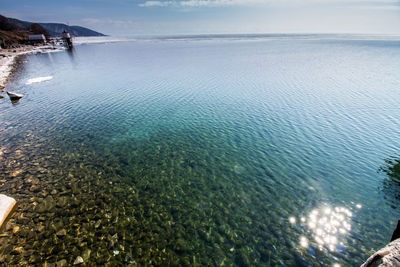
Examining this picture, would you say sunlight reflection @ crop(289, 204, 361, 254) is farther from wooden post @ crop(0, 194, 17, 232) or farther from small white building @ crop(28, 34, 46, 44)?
small white building @ crop(28, 34, 46, 44)

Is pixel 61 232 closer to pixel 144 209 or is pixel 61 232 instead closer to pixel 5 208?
pixel 5 208

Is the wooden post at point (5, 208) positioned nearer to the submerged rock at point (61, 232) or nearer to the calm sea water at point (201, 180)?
the calm sea water at point (201, 180)

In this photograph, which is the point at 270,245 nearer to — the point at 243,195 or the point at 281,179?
the point at 243,195

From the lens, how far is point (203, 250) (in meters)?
10.6

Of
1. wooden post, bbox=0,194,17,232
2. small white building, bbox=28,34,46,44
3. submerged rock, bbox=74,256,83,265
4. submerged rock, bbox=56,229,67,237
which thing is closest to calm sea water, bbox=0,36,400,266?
submerged rock, bbox=56,229,67,237

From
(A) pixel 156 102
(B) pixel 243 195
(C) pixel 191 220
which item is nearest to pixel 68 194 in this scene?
(C) pixel 191 220

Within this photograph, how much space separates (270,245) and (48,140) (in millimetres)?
25814

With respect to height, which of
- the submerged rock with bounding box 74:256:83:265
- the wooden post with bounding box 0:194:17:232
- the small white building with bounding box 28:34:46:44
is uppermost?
the small white building with bounding box 28:34:46:44

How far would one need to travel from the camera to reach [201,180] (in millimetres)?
15836

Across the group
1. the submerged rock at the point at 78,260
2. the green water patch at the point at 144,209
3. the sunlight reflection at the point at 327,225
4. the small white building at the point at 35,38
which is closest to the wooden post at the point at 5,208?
the green water patch at the point at 144,209

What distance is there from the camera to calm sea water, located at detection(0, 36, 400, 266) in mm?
10656

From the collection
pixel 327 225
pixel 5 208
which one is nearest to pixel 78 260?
pixel 5 208

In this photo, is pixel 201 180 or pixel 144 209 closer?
pixel 144 209

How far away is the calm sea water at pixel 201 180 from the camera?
1066cm
